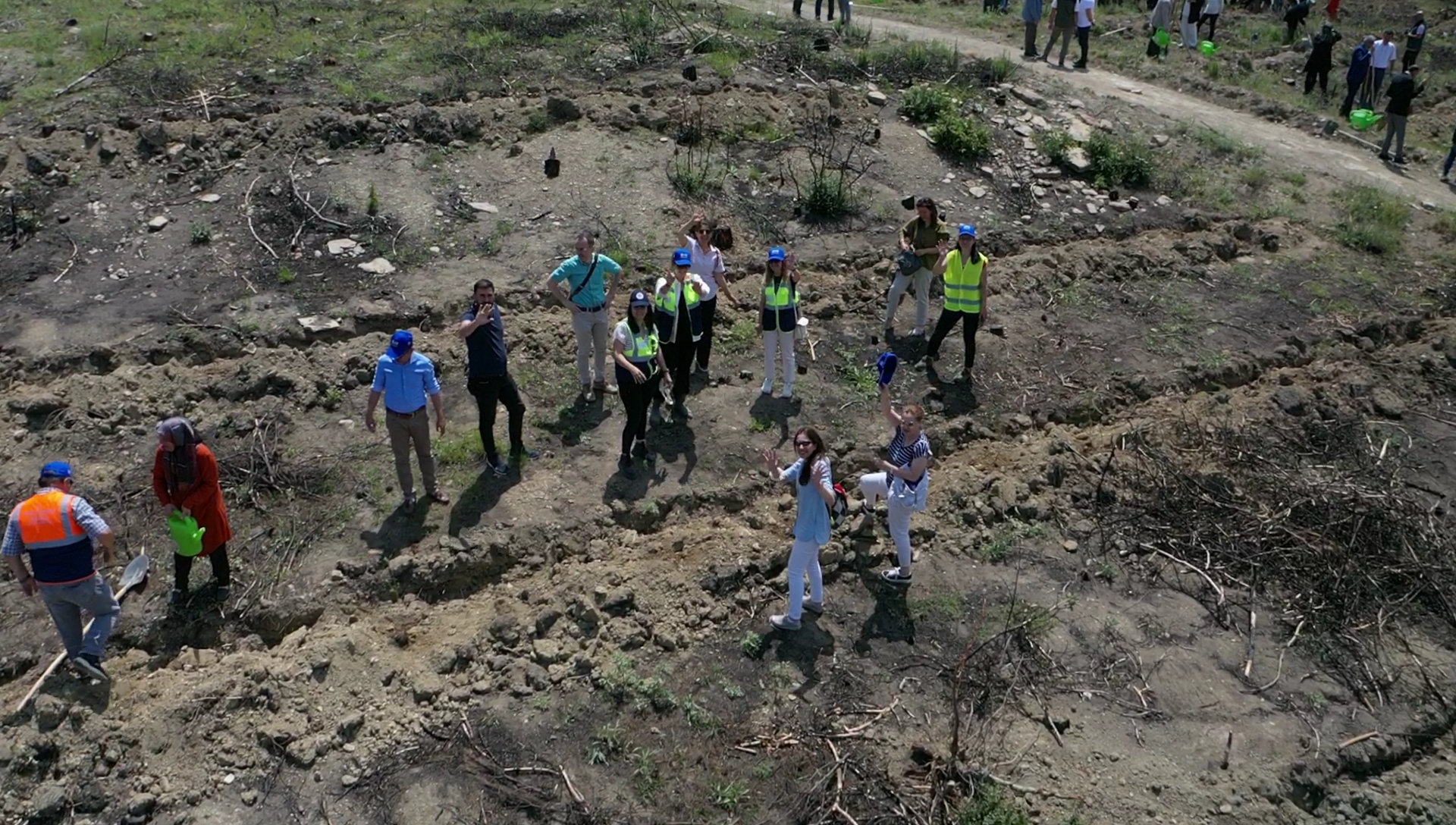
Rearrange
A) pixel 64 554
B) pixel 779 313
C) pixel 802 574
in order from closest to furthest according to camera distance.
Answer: pixel 64 554 < pixel 802 574 < pixel 779 313

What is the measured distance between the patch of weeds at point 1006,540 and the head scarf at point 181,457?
251 inches

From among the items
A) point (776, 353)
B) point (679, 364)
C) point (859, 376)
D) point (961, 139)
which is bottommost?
point (859, 376)

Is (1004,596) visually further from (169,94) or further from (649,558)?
(169,94)

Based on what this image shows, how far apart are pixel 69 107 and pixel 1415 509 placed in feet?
55.7

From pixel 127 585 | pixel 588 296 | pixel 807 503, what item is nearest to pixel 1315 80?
pixel 588 296

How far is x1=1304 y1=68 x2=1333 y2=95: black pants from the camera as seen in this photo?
2136 centimetres

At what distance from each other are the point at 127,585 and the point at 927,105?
12899 mm

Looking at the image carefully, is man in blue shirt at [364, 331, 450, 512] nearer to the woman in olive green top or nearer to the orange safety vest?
the orange safety vest

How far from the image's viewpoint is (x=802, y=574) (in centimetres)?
829

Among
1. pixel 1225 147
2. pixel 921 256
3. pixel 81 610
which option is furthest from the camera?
pixel 1225 147

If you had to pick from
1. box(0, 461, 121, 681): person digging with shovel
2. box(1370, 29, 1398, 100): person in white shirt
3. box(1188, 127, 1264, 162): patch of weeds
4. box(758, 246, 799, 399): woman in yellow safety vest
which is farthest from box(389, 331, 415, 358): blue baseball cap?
box(1370, 29, 1398, 100): person in white shirt

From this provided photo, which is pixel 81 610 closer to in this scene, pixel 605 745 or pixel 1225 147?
pixel 605 745

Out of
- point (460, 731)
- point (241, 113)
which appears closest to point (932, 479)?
point (460, 731)

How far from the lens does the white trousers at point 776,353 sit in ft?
36.0
